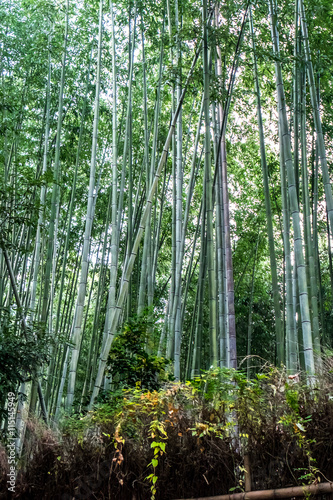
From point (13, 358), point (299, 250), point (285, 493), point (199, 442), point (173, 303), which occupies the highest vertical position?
point (299, 250)

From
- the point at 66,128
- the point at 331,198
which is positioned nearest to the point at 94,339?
A: the point at 66,128

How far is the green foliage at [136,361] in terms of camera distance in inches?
134

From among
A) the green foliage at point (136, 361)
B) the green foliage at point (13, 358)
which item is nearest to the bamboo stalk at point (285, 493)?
the green foliage at point (136, 361)

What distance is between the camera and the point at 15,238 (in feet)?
21.2

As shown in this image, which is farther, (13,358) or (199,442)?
(13,358)

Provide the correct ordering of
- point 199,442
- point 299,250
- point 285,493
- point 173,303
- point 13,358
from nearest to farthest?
point 285,493, point 199,442, point 13,358, point 299,250, point 173,303

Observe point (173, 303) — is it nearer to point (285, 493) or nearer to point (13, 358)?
point (13, 358)

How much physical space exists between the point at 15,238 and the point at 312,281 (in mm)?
3923

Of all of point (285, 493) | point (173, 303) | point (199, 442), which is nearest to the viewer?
point (285, 493)

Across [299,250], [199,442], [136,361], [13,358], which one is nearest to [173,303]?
[136,361]

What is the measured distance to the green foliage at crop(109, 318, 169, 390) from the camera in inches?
134

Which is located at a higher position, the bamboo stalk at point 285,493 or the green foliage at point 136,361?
the green foliage at point 136,361

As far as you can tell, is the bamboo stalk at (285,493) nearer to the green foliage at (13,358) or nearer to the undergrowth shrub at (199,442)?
the undergrowth shrub at (199,442)

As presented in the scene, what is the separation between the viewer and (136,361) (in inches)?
135
